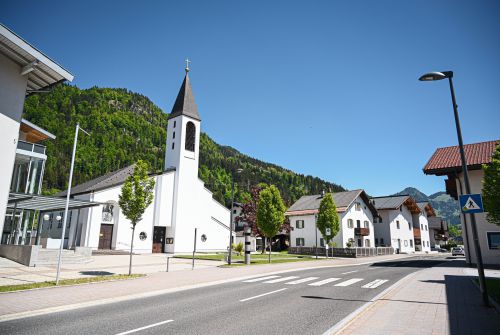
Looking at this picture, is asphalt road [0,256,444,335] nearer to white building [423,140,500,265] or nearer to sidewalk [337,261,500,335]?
sidewalk [337,261,500,335]

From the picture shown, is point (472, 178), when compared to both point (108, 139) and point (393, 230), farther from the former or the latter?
point (108, 139)

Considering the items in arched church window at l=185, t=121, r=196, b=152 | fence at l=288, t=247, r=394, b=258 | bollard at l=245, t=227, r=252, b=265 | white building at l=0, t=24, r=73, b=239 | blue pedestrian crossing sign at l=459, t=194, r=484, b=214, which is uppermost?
arched church window at l=185, t=121, r=196, b=152

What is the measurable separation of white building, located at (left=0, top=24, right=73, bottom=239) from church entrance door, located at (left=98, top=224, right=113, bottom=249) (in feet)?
82.8

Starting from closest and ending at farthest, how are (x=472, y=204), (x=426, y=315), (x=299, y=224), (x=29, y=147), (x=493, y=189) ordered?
(x=426, y=315)
(x=472, y=204)
(x=493, y=189)
(x=29, y=147)
(x=299, y=224)

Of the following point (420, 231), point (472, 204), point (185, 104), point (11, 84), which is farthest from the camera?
point (420, 231)

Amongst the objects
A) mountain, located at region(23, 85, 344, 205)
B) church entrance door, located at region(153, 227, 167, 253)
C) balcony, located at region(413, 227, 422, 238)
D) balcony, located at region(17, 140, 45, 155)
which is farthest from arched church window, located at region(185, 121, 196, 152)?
mountain, located at region(23, 85, 344, 205)

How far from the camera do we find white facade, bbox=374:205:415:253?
55.2 m

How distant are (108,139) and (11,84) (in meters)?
132

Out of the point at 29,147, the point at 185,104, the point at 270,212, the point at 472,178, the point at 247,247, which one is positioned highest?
the point at 185,104

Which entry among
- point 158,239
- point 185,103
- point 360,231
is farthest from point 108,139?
point 360,231

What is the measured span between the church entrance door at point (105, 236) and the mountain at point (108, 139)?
66556mm

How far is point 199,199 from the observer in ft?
141

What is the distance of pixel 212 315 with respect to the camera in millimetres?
7961

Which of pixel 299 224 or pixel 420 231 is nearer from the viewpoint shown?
pixel 299 224
